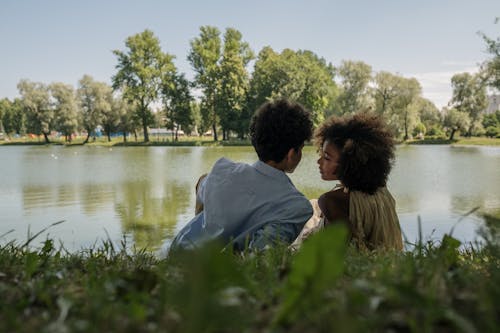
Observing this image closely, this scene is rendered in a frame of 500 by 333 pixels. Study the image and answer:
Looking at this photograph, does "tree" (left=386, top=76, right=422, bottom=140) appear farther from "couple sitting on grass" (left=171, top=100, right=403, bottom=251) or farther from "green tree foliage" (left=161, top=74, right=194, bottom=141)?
"couple sitting on grass" (left=171, top=100, right=403, bottom=251)

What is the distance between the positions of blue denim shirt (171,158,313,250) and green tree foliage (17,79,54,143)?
210 ft

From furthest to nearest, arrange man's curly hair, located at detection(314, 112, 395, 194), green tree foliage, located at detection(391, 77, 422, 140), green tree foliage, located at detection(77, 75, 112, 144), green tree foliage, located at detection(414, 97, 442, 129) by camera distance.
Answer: green tree foliage, located at detection(414, 97, 442, 129), green tree foliage, located at detection(77, 75, 112, 144), green tree foliage, located at detection(391, 77, 422, 140), man's curly hair, located at detection(314, 112, 395, 194)

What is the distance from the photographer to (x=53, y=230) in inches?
342

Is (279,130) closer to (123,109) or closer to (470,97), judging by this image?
(470,97)

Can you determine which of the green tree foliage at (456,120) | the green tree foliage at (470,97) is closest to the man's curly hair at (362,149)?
the green tree foliage at (456,120)

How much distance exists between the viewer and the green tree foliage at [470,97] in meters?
57.7

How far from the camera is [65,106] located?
5950 centimetres

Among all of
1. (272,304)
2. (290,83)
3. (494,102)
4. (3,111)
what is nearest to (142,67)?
(290,83)

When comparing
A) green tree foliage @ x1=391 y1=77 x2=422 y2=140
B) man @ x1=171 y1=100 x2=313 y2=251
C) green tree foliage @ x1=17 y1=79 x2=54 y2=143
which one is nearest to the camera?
man @ x1=171 y1=100 x2=313 y2=251

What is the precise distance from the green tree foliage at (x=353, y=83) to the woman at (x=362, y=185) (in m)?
51.0

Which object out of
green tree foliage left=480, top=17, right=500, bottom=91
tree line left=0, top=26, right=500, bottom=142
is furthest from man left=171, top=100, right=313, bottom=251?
tree line left=0, top=26, right=500, bottom=142

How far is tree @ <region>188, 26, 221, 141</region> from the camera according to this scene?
56.1 meters

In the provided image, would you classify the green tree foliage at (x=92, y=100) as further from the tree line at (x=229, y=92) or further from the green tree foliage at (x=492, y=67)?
the green tree foliage at (x=492, y=67)


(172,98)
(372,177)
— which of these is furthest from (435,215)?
(172,98)
